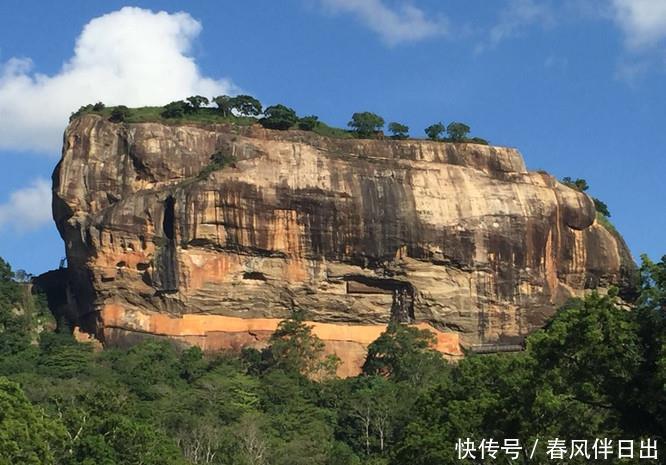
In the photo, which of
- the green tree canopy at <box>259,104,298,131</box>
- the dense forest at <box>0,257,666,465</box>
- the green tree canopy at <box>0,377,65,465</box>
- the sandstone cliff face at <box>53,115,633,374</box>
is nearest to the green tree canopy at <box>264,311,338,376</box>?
the dense forest at <box>0,257,666,465</box>

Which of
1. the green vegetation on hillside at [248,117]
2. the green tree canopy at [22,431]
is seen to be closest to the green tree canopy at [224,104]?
the green vegetation on hillside at [248,117]

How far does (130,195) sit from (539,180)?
20102 millimetres

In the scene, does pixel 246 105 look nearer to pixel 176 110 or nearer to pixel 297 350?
pixel 176 110

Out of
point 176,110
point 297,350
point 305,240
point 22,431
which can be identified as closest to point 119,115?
point 176,110

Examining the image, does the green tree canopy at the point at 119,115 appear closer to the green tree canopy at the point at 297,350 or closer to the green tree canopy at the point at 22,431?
the green tree canopy at the point at 297,350

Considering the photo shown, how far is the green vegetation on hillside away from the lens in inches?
2608

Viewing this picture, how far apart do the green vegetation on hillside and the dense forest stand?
1025cm

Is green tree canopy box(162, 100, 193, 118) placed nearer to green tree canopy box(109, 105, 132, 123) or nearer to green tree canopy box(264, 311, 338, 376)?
green tree canopy box(109, 105, 132, 123)

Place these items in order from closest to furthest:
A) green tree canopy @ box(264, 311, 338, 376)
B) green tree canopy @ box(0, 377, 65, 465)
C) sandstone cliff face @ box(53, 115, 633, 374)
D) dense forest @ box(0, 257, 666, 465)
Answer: dense forest @ box(0, 257, 666, 465)
green tree canopy @ box(0, 377, 65, 465)
green tree canopy @ box(264, 311, 338, 376)
sandstone cliff face @ box(53, 115, 633, 374)

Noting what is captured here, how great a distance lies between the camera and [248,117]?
225ft

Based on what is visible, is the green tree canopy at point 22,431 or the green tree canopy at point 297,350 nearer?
the green tree canopy at point 22,431

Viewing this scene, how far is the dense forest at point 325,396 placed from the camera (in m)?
22.7

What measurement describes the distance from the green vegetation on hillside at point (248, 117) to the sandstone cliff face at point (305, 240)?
3.34 feet

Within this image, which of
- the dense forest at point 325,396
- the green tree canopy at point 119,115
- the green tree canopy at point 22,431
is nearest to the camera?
the dense forest at point 325,396
